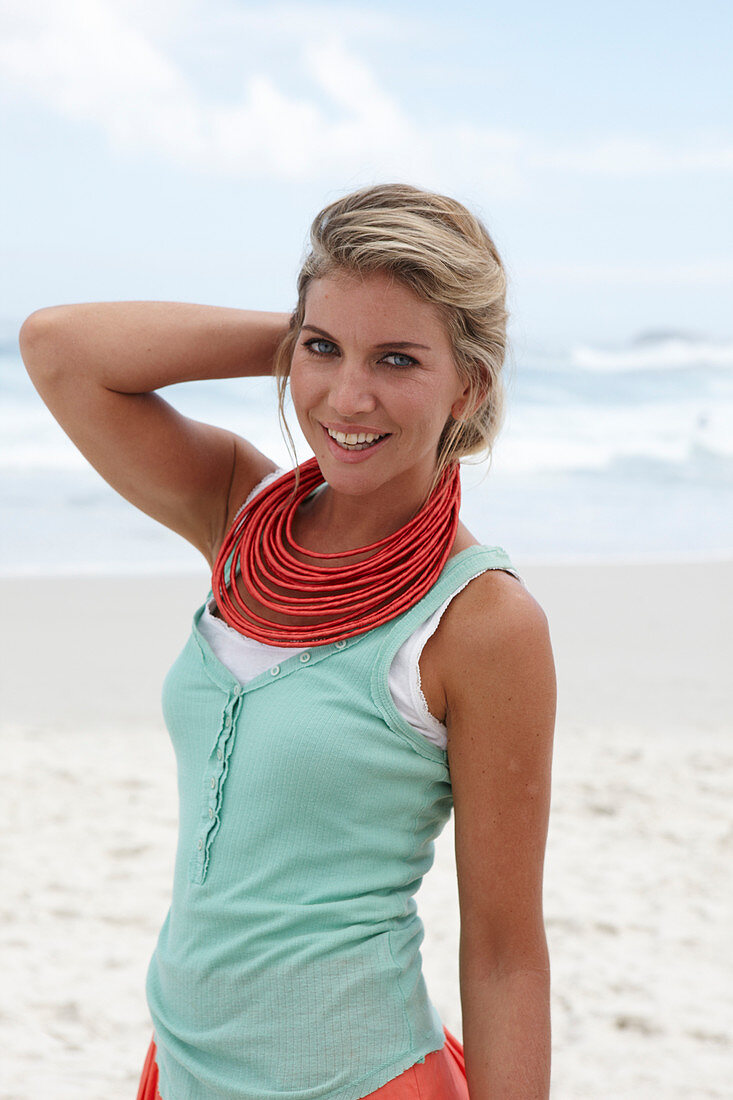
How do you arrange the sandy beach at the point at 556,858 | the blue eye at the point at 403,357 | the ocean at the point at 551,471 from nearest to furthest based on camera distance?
1. the blue eye at the point at 403,357
2. the sandy beach at the point at 556,858
3. the ocean at the point at 551,471

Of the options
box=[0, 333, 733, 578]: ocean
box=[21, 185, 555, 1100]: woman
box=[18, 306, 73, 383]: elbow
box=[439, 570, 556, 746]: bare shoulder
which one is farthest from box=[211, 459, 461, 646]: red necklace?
box=[0, 333, 733, 578]: ocean

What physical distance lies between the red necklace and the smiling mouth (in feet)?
0.46

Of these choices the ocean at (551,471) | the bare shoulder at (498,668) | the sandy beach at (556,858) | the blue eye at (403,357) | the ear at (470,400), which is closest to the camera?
the bare shoulder at (498,668)

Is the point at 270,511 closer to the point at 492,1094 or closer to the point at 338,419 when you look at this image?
the point at 338,419

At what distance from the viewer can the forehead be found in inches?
59.1

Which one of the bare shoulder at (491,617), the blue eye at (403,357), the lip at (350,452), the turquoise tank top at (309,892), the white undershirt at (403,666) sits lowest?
the turquoise tank top at (309,892)

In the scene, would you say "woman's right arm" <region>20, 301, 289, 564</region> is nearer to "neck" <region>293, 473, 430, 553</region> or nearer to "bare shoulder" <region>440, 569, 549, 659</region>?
"neck" <region>293, 473, 430, 553</region>

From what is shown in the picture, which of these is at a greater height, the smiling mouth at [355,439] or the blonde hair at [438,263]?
the blonde hair at [438,263]

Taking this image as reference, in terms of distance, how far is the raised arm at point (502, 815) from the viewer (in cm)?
142

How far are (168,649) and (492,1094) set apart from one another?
6.35m

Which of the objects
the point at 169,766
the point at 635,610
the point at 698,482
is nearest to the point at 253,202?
the point at 698,482

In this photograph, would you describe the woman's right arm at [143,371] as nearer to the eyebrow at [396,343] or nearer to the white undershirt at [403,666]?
the eyebrow at [396,343]

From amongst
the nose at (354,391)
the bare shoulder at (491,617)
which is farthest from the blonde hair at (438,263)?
the bare shoulder at (491,617)

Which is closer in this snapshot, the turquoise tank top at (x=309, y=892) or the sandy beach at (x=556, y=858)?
the turquoise tank top at (x=309, y=892)
